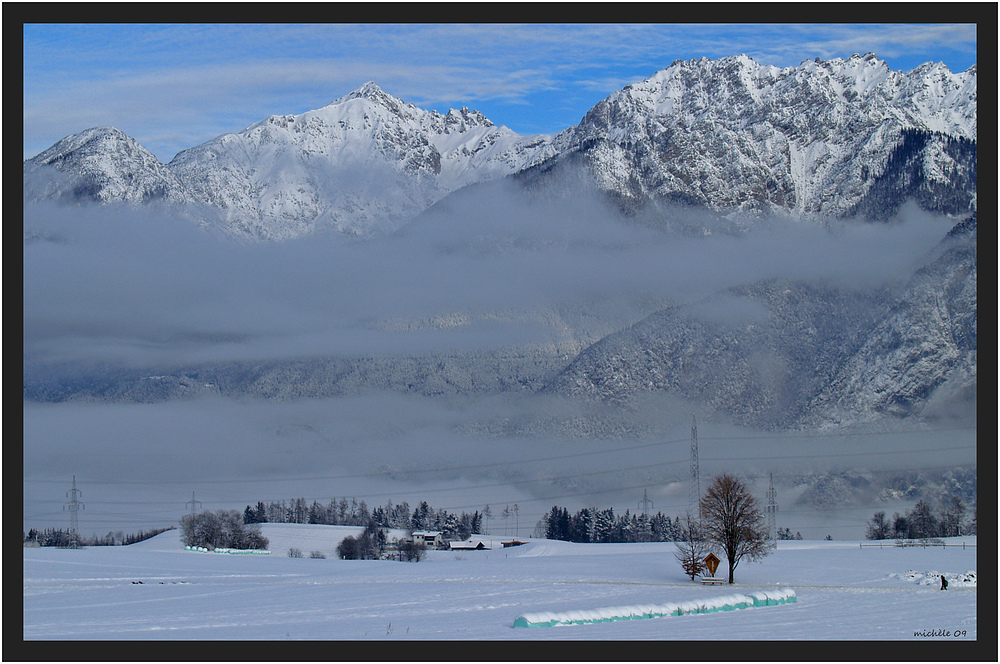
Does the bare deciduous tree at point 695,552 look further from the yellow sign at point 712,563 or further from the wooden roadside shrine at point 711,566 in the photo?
the yellow sign at point 712,563

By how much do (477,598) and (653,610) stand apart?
20.6m

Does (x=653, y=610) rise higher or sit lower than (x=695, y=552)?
higher

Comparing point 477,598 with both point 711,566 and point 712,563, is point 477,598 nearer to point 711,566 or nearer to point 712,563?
point 711,566

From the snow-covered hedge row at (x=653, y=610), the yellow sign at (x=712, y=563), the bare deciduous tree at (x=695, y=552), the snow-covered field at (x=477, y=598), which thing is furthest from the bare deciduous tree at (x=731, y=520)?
the snow-covered hedge row at (x=653, y=610)

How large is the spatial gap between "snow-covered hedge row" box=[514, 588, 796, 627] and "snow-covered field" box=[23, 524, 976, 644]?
1218 mm

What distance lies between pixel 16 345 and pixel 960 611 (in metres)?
63.4

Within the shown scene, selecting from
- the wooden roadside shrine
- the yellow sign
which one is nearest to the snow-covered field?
the wooden roadside shrine

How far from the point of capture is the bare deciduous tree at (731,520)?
110 metres

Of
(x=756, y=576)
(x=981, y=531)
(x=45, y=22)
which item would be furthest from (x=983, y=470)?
(x=756, y=576)

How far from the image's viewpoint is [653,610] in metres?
75.9

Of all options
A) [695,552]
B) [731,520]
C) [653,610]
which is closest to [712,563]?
[731,520]

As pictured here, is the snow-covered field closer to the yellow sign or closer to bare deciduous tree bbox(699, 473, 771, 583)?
the yellow sign

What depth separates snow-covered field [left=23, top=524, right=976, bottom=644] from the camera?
6556cm

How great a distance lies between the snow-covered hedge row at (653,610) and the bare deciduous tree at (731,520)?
1947cm
